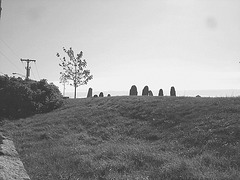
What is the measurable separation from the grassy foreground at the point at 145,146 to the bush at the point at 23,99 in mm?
7477

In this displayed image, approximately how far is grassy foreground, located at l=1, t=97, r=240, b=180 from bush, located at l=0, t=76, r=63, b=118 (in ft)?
24.5

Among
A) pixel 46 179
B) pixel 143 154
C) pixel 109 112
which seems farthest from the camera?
pixel 109 112

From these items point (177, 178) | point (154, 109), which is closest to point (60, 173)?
point (177, 178)

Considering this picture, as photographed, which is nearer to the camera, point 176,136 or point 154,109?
point 176,136

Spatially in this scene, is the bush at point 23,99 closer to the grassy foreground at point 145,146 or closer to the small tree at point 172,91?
the grassy foreground at point 145,146

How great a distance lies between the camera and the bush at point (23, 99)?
2588cm

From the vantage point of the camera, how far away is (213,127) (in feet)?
39.1

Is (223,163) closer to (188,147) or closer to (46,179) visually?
(188,147)

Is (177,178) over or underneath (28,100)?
underneath

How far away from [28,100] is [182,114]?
19.6 meters

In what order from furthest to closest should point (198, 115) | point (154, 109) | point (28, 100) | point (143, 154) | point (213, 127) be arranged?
point (28, 100) < point (154, 109) < point (198, 115) < point (213, 127) < point (143, 154)

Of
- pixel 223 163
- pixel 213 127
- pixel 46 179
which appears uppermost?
pixel 213 127

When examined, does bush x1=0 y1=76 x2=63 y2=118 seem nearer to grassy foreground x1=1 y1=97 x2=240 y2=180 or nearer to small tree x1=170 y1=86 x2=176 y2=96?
grassy foreground x1=1 y1=97 x2=240 y2=180

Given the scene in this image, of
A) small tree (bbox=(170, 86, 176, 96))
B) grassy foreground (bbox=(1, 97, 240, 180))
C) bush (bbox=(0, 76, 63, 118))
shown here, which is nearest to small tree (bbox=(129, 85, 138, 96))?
small tree (bbox=(170, 86, 176, 96))
